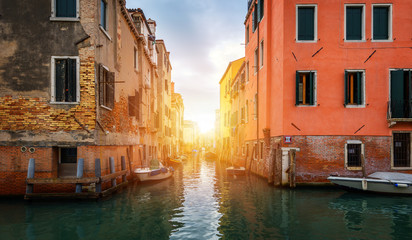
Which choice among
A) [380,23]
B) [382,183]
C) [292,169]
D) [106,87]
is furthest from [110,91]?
[380,23]

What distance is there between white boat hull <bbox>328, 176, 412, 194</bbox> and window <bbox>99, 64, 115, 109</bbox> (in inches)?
387

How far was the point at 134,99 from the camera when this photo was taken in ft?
51.3

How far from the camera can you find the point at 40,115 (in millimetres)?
10156

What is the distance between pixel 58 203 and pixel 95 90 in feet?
13.5

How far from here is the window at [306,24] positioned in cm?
1390

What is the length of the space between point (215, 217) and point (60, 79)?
7405 mm

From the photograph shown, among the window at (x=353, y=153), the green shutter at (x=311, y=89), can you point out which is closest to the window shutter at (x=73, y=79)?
the green shutter at (x=311, y=89)

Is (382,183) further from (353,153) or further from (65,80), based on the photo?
(65,80)

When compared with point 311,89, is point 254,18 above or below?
above

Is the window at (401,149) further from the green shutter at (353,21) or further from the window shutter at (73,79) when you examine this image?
the window shutter at (73,79)

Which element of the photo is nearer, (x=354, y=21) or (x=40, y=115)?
(x=40, y=115)

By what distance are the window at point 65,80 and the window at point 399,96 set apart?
14.0 m

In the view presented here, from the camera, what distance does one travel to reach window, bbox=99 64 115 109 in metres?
10.8

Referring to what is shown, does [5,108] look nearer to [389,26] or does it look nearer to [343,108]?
[343,108]
